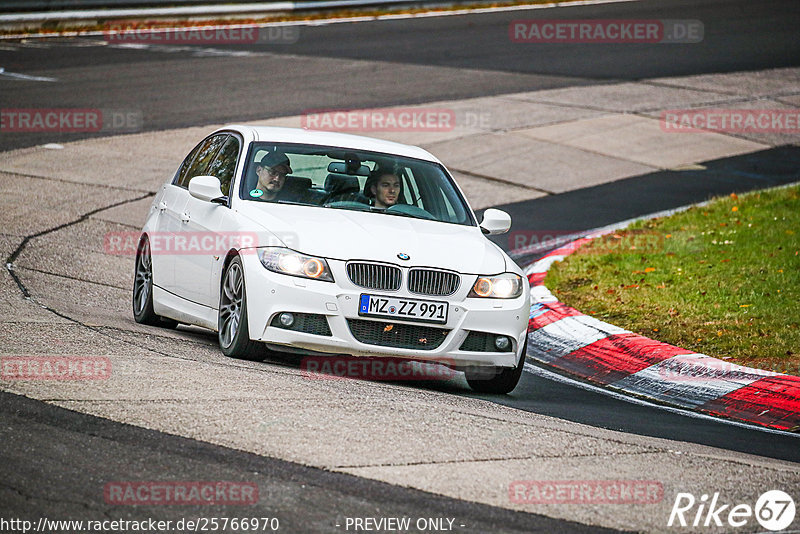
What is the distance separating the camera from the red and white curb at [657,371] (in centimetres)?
819

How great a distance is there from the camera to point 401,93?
901 inches

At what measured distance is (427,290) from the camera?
7.71m

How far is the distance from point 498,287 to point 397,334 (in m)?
0.80

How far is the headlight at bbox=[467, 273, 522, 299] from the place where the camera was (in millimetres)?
7907

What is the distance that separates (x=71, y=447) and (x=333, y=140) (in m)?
4.28

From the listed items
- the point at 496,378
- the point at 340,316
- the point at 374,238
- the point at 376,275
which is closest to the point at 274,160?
the point at 374,238

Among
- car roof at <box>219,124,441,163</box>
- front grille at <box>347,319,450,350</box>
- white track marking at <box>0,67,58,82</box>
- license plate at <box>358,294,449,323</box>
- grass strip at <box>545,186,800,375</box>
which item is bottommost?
grass strip at <box>545,186,800,375</box>

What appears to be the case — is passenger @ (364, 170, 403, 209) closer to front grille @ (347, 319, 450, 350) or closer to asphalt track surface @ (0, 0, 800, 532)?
front grille @ (347, 319, 450, 350)

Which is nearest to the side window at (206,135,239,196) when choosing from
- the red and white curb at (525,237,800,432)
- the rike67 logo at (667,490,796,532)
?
the red and white curb at (525,237,800,432)

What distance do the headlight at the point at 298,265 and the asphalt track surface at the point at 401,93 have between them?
1.49m

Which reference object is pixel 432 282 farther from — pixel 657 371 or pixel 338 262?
pixel 657 371

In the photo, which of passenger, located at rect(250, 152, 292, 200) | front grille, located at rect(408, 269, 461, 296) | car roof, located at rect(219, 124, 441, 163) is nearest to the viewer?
front grille, located at rect(408, 269, 461, 296)

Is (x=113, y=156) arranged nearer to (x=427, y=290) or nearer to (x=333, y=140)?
(x=333, y=140)

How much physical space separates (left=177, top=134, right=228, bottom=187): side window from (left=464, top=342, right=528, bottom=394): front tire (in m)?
2.81
